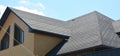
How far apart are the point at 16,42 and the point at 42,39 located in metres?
2.90

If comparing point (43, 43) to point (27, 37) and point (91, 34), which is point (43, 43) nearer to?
point (27, 37)

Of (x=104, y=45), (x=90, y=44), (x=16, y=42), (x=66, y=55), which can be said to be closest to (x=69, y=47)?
(x=66, y=55)

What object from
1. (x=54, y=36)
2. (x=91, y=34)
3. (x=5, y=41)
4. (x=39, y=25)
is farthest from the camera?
(x=5, y=41)

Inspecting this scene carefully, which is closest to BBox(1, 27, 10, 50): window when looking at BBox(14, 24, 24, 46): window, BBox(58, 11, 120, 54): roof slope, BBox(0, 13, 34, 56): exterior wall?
BBox(0, 13, 34, 56): exterior wall

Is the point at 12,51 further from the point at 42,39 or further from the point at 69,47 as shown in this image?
the point at 69,47

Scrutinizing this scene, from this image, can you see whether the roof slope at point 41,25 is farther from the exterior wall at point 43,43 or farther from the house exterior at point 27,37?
the exterior wall at point 43,43

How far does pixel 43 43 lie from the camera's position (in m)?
17.6

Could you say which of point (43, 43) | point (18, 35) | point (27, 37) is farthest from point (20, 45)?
point (43, 43)

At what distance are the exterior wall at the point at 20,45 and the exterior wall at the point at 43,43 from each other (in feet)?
1.12

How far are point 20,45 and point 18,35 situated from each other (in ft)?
4.03

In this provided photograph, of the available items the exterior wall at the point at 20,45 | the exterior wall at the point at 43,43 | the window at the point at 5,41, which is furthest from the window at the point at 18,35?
the exterior wall at the point at 43,43

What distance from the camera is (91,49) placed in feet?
48.2

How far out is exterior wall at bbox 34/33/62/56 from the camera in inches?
677

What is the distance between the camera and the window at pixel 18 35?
62.2 ft
